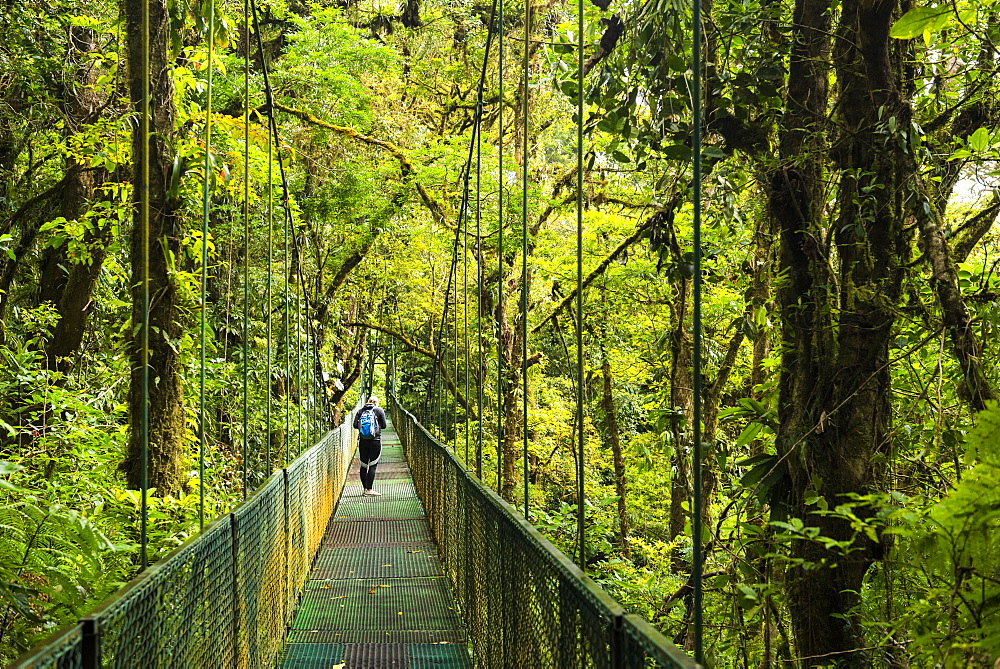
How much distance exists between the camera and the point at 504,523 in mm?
2748

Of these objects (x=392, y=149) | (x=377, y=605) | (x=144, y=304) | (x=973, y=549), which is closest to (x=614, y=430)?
(x=392, y=149)

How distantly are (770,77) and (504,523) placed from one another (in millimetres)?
1641

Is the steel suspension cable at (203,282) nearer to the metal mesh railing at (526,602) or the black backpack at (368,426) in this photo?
the metal mesh railing at (526,602)

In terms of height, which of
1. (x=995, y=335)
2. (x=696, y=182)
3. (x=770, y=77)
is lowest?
(x=995, y=335)

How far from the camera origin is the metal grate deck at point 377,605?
3.75m

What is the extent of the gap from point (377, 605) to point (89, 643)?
11.2 ft

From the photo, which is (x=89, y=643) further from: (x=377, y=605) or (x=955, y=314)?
(x=377, y=605)

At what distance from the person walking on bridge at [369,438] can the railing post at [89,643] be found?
7.32 meters

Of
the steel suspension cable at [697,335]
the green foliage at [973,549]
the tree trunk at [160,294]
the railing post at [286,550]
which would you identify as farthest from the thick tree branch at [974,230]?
the tree trunk at [160,294]

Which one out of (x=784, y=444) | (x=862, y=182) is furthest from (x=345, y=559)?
(x=862, y=182)

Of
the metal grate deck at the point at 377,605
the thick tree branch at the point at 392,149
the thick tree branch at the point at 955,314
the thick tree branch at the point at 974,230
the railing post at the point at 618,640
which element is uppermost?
the thick tree branch at the point at 392,149

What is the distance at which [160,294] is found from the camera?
3.90 metres

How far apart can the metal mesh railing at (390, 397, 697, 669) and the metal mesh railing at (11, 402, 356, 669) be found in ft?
2.65

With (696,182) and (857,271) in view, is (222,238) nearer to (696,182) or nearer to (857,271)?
(857,271)
